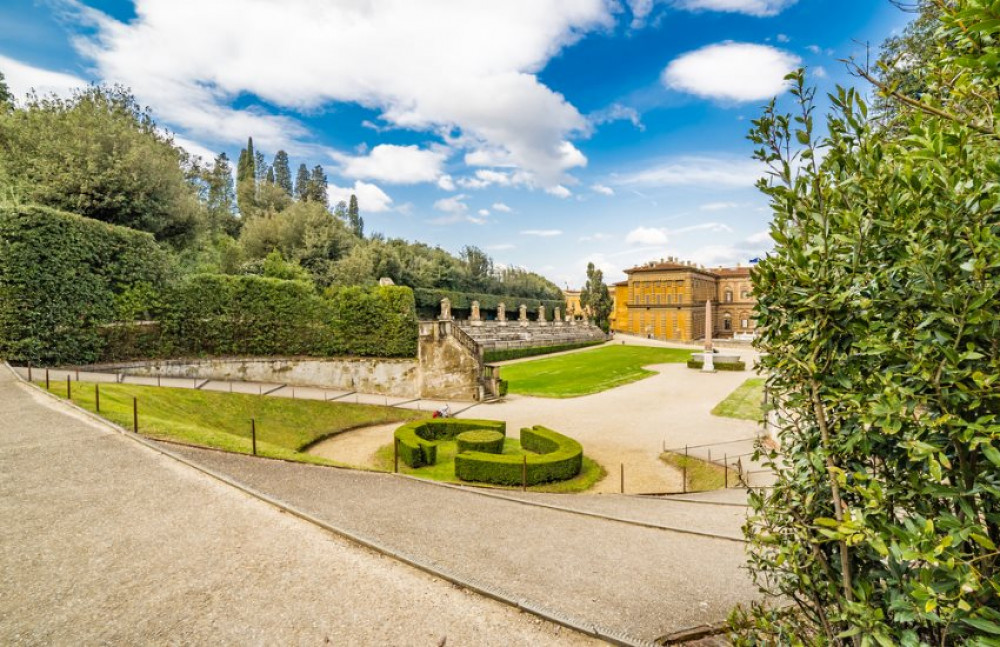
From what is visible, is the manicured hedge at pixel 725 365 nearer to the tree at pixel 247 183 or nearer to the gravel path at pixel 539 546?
the gravel path at pixel 539 546

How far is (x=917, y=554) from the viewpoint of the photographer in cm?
173

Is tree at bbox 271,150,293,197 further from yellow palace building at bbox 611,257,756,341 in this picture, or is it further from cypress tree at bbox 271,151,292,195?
yellow palace building at bbox 611,257,756,341

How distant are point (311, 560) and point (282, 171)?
104 m

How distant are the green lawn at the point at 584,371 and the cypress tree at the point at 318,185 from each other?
5257 cm

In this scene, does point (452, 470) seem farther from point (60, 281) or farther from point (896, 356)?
point (60, 281)

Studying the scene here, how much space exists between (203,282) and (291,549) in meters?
22.5

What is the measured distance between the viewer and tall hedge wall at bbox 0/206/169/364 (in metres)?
16.4

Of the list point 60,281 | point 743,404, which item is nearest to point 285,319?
Result: point 60,281

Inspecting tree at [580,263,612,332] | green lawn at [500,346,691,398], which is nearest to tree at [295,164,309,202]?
tree at [580,263,612,332]

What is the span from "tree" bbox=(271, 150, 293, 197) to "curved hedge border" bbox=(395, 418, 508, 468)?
91425 mm

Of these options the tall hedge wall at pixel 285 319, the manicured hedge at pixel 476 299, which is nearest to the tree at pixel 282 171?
the manicured hedge at pixel 476 299

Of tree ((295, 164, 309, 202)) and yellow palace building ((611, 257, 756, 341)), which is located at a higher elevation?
tree ((295, 164, 309, 202))

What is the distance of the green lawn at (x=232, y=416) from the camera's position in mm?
10305

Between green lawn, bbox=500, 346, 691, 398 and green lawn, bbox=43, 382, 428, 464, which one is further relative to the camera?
green lawn, bbox=500, 346, 691, 398
